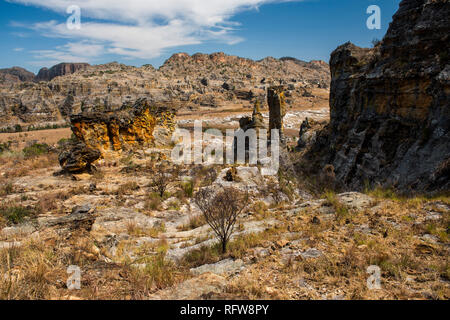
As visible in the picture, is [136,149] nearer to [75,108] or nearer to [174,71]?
[75,108]

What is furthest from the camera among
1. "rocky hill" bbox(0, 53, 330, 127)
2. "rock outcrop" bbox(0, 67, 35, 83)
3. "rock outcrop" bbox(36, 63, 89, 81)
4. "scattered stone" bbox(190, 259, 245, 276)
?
"rock outcrop" bbox(36, 63, 89, 81)

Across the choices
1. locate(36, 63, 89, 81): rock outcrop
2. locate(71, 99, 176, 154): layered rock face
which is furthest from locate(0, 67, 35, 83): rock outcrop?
locate(71, 99, 176, 154): layered rock face

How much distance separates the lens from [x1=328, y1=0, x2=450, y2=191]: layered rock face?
7836 millimetres

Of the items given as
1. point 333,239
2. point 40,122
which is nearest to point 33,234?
point 333,239

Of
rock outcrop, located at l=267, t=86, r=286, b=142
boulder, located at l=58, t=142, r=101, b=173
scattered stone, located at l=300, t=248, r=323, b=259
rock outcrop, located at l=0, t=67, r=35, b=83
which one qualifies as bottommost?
scattered stone, located at l=300, t=248, r=323, b=259

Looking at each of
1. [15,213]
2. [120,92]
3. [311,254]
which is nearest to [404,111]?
[311,254]

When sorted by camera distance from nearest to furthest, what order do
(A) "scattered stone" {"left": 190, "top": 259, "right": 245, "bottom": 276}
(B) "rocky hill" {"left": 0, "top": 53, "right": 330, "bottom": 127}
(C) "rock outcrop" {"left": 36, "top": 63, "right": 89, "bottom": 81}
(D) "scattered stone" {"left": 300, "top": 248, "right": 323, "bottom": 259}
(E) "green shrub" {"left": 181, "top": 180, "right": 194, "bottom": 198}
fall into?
1. (A) "scattered stone" {"left": 190, "top": 259, "right": 245, "bottom": 276}
2. (D) "scattered stone" {"left": 300, "top": 248, "right": 323, "bottom": 259}
3. (E) "green shrub" {"left": 181, "top": 180, "right": 194, "bottom": 198}
4. (B) "rocky hill" {"left": 0, "top": 53, "right": 330, "bottom": 127}
5. (C) "rock outcrop" {"left": 36, "top": 63, "right": 89, "bottom": 81}

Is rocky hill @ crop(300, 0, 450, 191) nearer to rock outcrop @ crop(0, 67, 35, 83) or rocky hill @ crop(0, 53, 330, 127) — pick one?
rocky hill @ crop(0, 53, 330, 127)

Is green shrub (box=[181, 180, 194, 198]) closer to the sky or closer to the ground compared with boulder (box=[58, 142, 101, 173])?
closer to the ground

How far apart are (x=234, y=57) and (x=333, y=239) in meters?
138

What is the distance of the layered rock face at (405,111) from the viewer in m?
7.84

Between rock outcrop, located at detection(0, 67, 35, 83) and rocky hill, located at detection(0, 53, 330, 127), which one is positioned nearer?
rocky hill, located at detection(0, 53, 330, 127)

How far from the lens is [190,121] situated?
149 feet

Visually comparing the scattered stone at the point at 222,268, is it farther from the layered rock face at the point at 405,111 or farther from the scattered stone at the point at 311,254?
the layered rock face at the point at 405,111
